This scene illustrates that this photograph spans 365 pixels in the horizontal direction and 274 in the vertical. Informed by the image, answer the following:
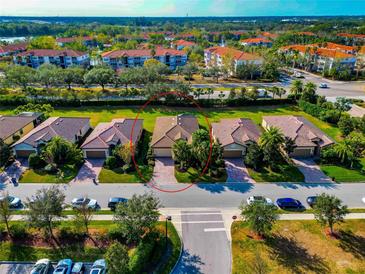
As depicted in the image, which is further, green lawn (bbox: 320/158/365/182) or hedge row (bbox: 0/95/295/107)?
hedge row (bbox: 0/95/295/107)

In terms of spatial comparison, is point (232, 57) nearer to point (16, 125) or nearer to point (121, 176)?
point (16, 125)

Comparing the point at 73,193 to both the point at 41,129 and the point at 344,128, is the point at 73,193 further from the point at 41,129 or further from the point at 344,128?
the point at 344,128

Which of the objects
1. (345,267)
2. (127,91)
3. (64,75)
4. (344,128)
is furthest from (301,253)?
(64,75)

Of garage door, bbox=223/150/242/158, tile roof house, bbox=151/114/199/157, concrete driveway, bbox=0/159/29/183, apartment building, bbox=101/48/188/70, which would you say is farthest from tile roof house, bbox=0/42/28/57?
garage door, bbox=223/150/242/158

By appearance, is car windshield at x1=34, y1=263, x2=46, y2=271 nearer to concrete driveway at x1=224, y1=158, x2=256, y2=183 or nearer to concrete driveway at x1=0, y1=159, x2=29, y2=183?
concrete driveway at x1=0, y1=159, x2=29, y2=183

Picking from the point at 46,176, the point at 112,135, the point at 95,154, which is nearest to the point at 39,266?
the point at 46,176

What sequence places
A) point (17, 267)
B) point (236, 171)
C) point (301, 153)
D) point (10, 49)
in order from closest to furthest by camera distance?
point (17, 267)
point (236, 171)
point (301, 153)
point (10, 49)

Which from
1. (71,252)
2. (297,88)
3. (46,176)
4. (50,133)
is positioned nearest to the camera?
(71,252)
